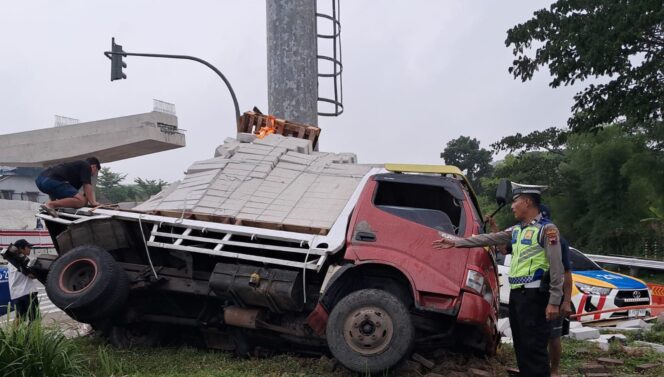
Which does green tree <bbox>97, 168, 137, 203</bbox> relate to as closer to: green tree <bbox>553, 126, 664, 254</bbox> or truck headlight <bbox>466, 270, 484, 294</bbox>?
green tree <bbox>553, 126, 664, 254</bbox>

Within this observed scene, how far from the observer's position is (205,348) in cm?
755

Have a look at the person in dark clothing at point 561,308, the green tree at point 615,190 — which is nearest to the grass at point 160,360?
the person in dark clothing at point 561,308

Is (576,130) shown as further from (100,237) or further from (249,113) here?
(100,237)

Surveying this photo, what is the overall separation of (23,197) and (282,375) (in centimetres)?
6731

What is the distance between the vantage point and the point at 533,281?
5680 mm

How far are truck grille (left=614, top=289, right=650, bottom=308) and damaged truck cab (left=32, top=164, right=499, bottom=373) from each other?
451 cm

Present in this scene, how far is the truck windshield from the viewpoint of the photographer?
6.64 meters

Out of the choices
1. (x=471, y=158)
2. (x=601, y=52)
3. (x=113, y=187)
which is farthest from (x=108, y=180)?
(x=601, y=52)

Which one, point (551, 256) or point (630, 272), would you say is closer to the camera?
point (551, 256)

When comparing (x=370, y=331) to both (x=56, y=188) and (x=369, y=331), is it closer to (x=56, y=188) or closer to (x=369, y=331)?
(x=369, y=331)

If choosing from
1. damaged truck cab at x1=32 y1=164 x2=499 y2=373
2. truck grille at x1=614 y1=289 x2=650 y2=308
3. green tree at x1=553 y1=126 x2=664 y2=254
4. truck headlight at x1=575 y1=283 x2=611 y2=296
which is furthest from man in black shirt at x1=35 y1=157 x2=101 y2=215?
green tree at x1=553 y1=126 x2=664 y2=254

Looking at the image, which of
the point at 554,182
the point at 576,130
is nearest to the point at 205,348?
the point at 576,130

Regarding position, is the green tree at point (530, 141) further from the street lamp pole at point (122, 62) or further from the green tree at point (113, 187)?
the green tree at point (113, 187)

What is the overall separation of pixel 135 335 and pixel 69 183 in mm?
1993
